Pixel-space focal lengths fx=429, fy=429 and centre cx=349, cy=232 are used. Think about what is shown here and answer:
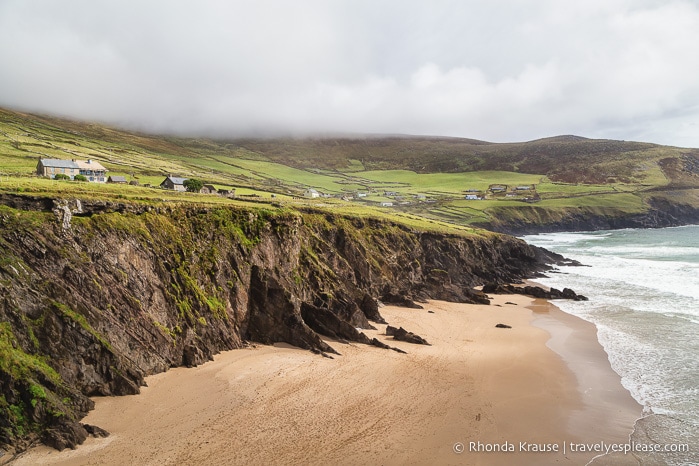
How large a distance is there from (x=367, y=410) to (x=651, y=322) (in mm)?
34037

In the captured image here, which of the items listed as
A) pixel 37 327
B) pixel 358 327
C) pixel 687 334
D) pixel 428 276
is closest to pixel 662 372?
pixel 687 334

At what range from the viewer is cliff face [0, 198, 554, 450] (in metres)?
21.0

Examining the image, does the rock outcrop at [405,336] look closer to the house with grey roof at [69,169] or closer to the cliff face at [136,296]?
the cliff face at [136,296]

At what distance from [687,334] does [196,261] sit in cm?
4301

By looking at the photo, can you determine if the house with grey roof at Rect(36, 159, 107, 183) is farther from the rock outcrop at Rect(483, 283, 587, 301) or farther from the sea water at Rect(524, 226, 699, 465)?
the sea water at Rect(524, 226, 699, 465)

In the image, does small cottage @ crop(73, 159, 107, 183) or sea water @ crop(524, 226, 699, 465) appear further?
small cottage @ crop(73, 159, 107, 183)

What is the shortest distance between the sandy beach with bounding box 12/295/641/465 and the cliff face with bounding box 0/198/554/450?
142 cm

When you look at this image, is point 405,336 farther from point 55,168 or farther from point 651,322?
point 55,168

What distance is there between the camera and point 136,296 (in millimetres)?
27875

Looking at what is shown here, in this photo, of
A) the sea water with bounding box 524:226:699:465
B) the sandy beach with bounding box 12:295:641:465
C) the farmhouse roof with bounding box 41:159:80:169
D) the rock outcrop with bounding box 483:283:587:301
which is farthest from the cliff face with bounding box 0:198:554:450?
the farmhouse roof with bounding box 41:159:80:169

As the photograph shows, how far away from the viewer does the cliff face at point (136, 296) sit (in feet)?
68.9

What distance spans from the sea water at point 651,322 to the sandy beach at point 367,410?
148 cm

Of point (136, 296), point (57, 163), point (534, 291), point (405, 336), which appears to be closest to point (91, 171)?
point (57, 163)

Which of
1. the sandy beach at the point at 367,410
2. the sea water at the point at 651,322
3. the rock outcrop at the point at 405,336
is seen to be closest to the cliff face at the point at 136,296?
the sandy beach at the point at 367,410
